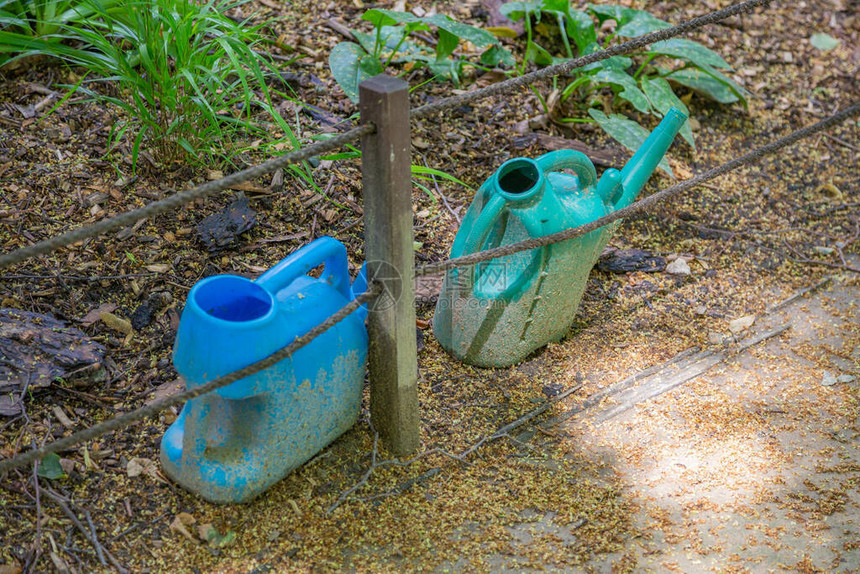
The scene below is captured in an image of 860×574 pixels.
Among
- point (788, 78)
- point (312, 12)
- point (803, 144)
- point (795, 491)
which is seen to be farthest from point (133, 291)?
point (788, 78)

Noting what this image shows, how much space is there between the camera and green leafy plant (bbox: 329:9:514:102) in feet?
9.43

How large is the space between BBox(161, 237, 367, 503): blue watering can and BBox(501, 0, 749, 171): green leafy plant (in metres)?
1.44

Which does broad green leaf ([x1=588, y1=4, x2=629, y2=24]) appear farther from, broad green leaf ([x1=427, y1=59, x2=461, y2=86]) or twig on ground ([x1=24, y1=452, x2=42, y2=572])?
twig on ground ([x1=24, y1=452, x2=42, y2=572])

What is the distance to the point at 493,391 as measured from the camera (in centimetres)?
228

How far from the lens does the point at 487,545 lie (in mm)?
1855

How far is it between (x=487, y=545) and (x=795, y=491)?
29.9 inches

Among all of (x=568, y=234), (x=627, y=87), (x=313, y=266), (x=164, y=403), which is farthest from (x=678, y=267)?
(x=164, y=403)

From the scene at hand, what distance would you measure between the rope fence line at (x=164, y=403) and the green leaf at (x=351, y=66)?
51.5 inches

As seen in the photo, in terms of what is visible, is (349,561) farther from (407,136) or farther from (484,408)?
(407,136)

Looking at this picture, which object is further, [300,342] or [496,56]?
[496,56]

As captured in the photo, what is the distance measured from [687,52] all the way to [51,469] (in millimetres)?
2634

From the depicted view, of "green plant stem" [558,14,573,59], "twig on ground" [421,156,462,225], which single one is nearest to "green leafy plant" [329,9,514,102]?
"green plant stem" [558,14,573,59]

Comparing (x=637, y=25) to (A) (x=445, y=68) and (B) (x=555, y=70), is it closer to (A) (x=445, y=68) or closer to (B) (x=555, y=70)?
(A) (x=445, y=68)

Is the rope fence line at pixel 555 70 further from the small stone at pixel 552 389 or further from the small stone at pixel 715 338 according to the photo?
the small stone at pixel 715 338
